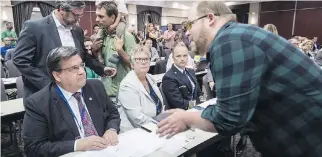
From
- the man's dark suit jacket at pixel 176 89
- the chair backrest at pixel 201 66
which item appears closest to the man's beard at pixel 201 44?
the man's dark suit jacket at pixel 176 89

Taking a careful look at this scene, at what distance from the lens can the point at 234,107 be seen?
874 millimetres

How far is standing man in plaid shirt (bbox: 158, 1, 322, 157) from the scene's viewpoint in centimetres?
87

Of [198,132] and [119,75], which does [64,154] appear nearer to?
[198,132]

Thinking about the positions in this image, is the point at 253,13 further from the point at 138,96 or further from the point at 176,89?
the point at 138,96

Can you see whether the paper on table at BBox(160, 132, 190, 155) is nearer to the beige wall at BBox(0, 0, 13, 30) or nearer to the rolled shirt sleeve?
the rolled shirt sleeve

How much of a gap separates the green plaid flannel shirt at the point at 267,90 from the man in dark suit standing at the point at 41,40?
5.16 ft

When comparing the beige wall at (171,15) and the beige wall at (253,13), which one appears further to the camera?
the beige wall at (171,15)

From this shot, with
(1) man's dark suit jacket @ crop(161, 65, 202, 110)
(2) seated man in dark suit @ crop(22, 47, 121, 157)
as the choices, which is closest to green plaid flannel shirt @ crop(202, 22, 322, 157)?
(2) seated man in dark suit @ crop(22, 47, 121, 157)

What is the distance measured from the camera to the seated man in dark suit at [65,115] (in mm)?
1459

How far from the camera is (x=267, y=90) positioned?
938 millimetres

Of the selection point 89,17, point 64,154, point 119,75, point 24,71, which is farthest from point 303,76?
point 89,17

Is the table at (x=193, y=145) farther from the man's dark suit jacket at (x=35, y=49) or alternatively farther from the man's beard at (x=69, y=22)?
the man's beard at (x=69, y=22)

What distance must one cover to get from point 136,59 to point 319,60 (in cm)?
445

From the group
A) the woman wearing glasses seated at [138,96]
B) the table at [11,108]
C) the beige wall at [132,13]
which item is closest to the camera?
the woman wearing glasses seated at [138,96]
